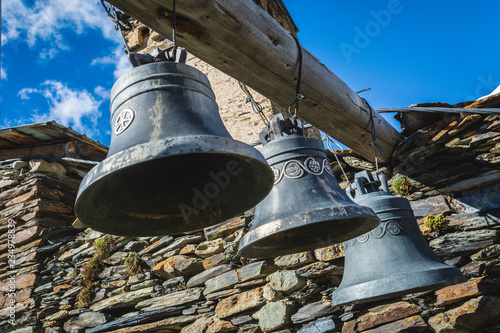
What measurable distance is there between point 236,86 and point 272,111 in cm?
94

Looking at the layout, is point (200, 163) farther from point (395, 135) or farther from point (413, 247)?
point (395, 135)

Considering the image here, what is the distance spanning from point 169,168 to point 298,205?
60 cm

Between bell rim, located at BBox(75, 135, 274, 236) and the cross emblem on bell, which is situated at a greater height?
the cross emblem on bell

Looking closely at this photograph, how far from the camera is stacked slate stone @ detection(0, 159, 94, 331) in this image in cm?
454

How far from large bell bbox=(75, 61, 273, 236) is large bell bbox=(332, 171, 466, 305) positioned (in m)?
0.87

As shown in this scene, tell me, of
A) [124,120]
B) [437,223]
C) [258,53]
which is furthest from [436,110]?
[124,120]

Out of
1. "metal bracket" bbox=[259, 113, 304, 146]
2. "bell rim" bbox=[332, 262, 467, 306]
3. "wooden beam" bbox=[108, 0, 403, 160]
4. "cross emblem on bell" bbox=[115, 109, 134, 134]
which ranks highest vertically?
"wooden beam" bbox=[108, 0, 403, 160]

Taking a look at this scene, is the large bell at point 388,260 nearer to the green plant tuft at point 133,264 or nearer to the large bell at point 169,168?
the large bell at point 169,168

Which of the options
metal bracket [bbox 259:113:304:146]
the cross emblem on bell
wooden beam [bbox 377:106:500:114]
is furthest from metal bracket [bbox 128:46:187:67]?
wooden beam [bbox 377:106:500:114]

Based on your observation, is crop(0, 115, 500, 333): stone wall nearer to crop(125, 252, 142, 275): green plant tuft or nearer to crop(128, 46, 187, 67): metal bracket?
crop(125, 252, 142, 275): green plant tuft

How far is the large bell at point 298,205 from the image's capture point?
A: 5.37 feet

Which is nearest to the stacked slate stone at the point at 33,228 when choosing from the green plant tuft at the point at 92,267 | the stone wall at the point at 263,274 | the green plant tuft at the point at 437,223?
the stone wall at the point at 263,274

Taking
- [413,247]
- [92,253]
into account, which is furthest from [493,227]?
[92,253]

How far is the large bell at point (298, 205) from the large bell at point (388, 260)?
29 centimetres
